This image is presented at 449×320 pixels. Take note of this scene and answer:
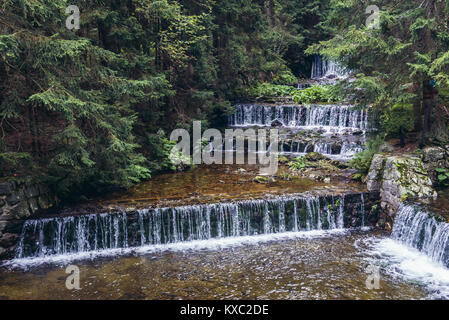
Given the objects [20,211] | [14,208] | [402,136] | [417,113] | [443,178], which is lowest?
[20,211]

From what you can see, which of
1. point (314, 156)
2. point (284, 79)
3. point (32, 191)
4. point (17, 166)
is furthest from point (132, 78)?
point (284, 79)

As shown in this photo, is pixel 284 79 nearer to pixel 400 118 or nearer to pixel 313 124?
pixel 313 124

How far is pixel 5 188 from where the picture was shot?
28.3ft

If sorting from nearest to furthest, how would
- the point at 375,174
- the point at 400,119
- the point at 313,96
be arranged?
1. the point at 375,174
2. the point at 400,119
3. the point at 313,96

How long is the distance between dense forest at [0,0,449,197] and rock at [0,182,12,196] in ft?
1.86

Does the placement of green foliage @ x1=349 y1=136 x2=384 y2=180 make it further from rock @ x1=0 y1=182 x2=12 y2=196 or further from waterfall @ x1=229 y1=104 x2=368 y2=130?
rock @ x1=0 y1=182 x2=12 y2=196

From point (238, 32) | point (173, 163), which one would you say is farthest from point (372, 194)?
point (238, 32)

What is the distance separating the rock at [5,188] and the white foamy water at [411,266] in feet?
30.4

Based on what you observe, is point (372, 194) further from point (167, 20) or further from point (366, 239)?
point (167, 20)

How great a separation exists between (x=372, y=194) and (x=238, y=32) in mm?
12444

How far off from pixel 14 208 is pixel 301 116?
585 inches

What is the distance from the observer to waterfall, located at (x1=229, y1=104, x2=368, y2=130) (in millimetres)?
17828

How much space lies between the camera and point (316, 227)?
33.7 ft

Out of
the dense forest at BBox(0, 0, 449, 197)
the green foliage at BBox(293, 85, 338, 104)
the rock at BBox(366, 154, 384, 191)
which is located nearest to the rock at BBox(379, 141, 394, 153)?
the dense forest at BBox(0, 0, 449, 197)
